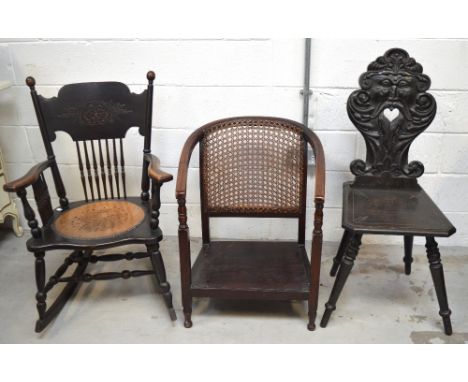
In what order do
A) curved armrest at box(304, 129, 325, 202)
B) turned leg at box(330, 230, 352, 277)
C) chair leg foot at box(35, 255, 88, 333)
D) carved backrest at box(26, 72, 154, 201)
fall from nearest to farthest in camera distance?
curved armrest at box(304, 129, 325, 202), chair leg foot at box(35, 255, 88, 333), carved backrest at box(26, 72, 154, 201), turned leg at box(330, 230, 352, 277)

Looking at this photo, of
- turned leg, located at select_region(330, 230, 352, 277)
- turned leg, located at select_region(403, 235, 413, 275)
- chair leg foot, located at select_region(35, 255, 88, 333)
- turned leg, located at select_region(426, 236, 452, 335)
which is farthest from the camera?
turned leg, located at select_region(403, 235, 413, 275)

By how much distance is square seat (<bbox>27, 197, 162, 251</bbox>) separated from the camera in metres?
1.74

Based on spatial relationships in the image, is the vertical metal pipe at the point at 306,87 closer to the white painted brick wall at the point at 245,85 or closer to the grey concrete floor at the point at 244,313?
the white painted brick wall at the point at 245,85

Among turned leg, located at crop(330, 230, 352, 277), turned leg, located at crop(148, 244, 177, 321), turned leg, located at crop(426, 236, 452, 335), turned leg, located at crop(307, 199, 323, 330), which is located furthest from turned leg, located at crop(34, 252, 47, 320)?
turned leg, located at crop(426, 236, 452, 335)

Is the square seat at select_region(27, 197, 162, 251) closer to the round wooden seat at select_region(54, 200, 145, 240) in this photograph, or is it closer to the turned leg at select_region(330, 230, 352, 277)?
the round wooden seat at select_region(54, 200, 145, 240)

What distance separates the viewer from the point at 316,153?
5.83ft

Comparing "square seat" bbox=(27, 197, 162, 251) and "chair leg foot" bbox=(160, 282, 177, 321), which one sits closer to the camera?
"square seat" bbox=(27, 197, 162, 251)

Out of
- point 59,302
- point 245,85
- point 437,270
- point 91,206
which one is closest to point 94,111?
point 91,206

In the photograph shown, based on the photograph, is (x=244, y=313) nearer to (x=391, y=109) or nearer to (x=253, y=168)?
(x=253, y=168)

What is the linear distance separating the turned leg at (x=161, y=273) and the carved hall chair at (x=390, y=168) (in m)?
0.69

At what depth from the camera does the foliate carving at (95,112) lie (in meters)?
2.00

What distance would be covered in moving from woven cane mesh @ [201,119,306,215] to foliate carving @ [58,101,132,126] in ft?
1.47

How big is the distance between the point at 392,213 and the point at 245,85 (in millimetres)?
1013

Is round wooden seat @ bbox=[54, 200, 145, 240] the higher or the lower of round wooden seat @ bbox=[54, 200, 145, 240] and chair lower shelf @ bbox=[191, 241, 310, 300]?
the higher
